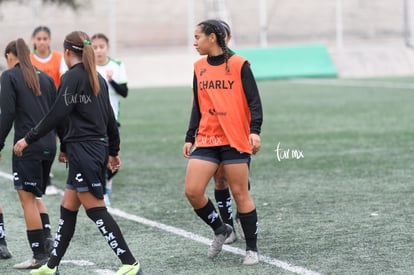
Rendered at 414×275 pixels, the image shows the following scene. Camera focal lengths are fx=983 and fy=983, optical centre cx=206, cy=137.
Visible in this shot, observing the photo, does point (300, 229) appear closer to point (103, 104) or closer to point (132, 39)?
point (103, 104)

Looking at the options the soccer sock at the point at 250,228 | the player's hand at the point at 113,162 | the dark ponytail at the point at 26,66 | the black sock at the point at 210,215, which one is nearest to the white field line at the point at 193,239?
the soccer sock at the point at 250,228

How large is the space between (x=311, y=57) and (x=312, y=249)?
29290 mm

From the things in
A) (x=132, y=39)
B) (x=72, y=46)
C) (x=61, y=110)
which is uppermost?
(x=72, y=46)

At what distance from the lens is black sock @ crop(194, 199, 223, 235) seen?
8.09 m

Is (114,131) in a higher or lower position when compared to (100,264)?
higher

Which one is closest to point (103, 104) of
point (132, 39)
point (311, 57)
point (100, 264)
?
point (100, 264)

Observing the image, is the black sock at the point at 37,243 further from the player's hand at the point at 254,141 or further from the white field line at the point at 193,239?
the player's hand at the point at 254,141

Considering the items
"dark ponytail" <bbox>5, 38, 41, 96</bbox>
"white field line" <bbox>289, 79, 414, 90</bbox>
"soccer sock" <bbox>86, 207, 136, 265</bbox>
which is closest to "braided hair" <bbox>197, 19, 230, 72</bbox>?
"dark ponytail" <bbox>5, 38, 41, 96</bbox>

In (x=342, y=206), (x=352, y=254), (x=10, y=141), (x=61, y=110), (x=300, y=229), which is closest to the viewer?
(x=61, y=110)

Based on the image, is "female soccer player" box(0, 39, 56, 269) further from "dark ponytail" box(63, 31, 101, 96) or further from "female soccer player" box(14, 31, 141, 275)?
"dark ponytail" box(63, 31, 101, 96)

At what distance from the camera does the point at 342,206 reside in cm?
1034

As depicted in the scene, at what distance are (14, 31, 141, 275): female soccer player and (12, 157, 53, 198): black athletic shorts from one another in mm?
760

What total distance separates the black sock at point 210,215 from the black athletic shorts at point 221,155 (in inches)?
16.4

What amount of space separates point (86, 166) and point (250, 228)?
1561mm
